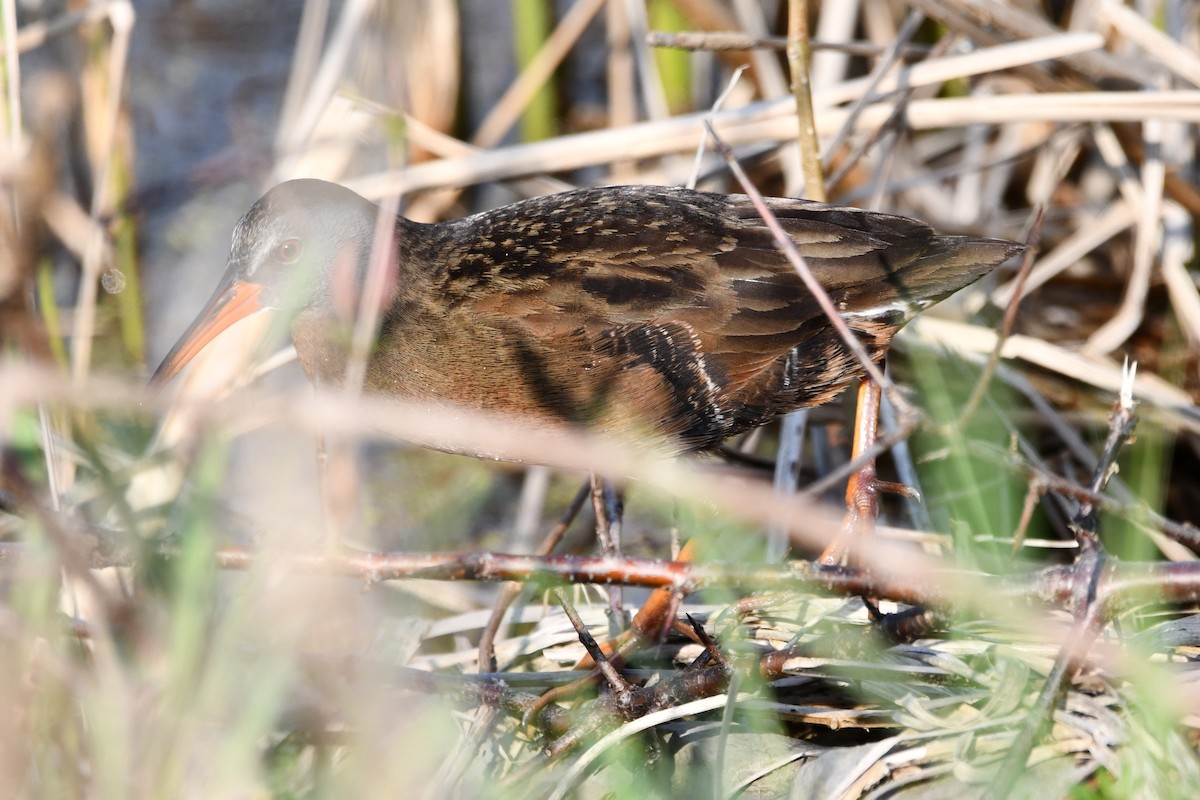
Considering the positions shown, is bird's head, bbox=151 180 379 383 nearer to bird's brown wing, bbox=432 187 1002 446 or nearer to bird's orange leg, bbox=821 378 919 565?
bird's brown wing, bbox=432 187 1002 446

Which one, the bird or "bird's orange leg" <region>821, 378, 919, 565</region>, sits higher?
the bird

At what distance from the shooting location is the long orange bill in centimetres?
239

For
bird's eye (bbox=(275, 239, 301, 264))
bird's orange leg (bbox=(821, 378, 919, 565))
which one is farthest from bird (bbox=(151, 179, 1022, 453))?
bird's orange leg (bbox=(821, 378, 919, 565))

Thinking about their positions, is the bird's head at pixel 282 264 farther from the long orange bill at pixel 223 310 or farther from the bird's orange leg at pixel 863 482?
the bird's orange leg at pixel 863 482

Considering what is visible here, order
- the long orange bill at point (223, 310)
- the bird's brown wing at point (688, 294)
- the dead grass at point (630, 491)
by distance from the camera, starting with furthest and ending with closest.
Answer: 1. the long orange bill at point (223, 310)
2. the bird's brown wing at point (688, 294)
3. the dead grass at point (630, 491)

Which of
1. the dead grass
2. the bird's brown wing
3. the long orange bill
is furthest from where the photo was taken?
the long orange bill

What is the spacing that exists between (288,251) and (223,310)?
6.8 inches

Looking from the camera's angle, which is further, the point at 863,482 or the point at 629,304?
the point at 863,482

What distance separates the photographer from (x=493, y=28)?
421cm

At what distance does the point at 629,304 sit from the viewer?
2176 mm

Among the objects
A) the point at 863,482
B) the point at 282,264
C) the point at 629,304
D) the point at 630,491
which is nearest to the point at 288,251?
the point at 282,264

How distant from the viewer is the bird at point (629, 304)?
2.18 m

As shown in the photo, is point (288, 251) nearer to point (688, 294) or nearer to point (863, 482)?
point (688, 294)

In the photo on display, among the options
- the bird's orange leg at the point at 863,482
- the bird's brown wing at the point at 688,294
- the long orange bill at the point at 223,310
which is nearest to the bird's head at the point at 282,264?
the long orange bill at the point at 223,310
